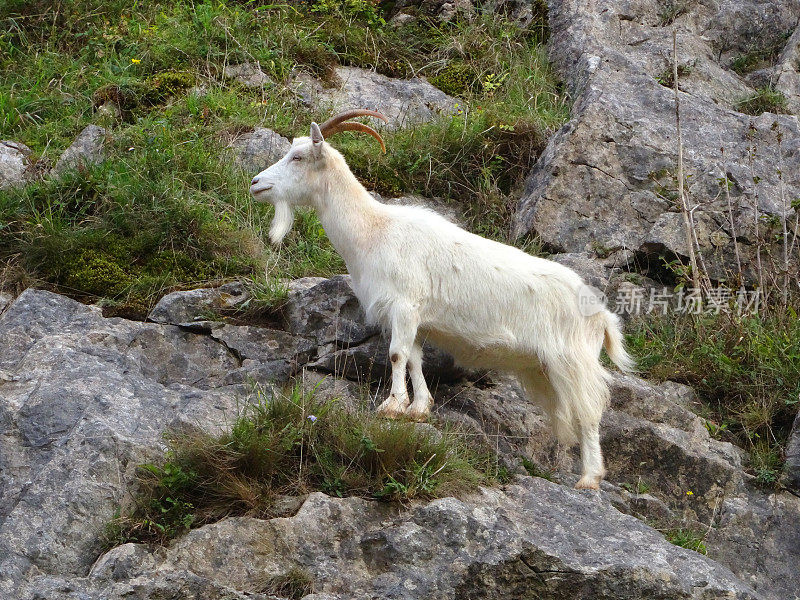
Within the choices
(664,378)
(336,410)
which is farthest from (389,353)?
(664,378)

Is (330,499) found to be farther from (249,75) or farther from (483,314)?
(249,75)

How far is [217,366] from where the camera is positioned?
22.2 feet

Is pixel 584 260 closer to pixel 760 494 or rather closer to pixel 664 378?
pixel 664 378

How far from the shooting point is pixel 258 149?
30.6ft

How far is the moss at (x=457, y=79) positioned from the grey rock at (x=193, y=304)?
14.6 feet

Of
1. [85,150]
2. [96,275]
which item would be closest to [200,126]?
[85,150]

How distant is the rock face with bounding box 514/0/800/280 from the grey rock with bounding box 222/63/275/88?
3036 mm

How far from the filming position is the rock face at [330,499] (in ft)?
16.1

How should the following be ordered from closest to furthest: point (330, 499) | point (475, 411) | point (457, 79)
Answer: point (330, 499) → point (475, 411) → point (457, 79)

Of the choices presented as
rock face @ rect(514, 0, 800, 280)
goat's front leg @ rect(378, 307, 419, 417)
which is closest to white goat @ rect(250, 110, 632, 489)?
goat's front leg @ rect(378, 307, 419, 417)

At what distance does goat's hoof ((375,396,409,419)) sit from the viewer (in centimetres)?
591

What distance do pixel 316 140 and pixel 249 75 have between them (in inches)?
165

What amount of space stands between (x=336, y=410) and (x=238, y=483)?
2.30 ft

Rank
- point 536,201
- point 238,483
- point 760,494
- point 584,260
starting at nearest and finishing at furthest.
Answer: point 238,483 < point 760,494 < point 584,260 < point 536,201
